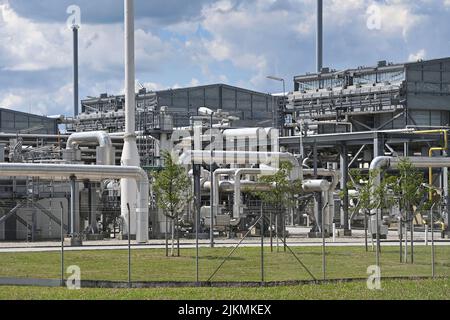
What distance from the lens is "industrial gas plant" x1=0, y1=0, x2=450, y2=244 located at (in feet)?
158

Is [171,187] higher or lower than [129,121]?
lower

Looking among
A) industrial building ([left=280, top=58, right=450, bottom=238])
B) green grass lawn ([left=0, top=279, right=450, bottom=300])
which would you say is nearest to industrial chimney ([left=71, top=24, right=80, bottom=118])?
industrial building ([left=280, top=58, right=450, bottom=238])

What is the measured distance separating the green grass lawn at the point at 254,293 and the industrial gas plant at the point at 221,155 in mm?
6627

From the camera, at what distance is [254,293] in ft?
70.7

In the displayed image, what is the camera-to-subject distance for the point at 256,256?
3434 cm

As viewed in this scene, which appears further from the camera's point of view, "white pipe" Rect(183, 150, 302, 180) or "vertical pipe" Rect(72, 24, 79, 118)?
"vertical pipe" Rect(72, 24, 79, 118)

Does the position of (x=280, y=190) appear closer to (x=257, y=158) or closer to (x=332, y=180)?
(x=257, y=158)

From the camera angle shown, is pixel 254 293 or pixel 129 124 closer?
pixel 254 293

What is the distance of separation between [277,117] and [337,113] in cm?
603

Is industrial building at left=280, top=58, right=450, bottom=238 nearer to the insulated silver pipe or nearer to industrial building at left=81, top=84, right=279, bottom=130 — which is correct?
industrial building at left=81, top=84, right=279, bottom=130

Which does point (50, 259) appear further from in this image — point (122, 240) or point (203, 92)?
point (203, 92)

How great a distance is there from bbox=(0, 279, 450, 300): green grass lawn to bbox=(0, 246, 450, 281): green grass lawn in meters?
2.92

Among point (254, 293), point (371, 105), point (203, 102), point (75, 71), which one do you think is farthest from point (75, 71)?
point (254, 293)

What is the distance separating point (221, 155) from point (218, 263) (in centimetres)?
2084
